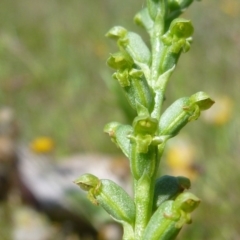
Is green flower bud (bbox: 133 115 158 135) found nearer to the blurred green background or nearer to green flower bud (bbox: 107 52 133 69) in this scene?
green flower bud (bbox: 107 52 133 69)

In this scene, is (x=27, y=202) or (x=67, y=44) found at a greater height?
(x=67, y=44)

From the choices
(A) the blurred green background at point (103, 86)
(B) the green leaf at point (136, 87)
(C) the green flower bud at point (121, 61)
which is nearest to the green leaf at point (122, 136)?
(B) the green leaf at point (136, 87)

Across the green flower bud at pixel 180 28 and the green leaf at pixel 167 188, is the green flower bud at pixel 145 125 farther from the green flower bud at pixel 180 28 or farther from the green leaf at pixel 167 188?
the green flower bud at pixel 180 28

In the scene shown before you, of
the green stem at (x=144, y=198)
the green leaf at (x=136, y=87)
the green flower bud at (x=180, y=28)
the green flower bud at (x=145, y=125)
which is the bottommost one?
the green stem at (x=144, y=198)

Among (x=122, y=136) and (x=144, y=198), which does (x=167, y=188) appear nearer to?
(x=144, y=198)

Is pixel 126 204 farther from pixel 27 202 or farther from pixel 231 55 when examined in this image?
pixel 231 55

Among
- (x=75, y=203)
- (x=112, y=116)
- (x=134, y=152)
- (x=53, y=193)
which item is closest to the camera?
(x=134, y=152)

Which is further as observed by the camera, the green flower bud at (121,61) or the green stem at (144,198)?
the green flower bud at (121,61)

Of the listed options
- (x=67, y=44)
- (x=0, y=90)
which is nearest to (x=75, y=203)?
(x=0, y=90)
